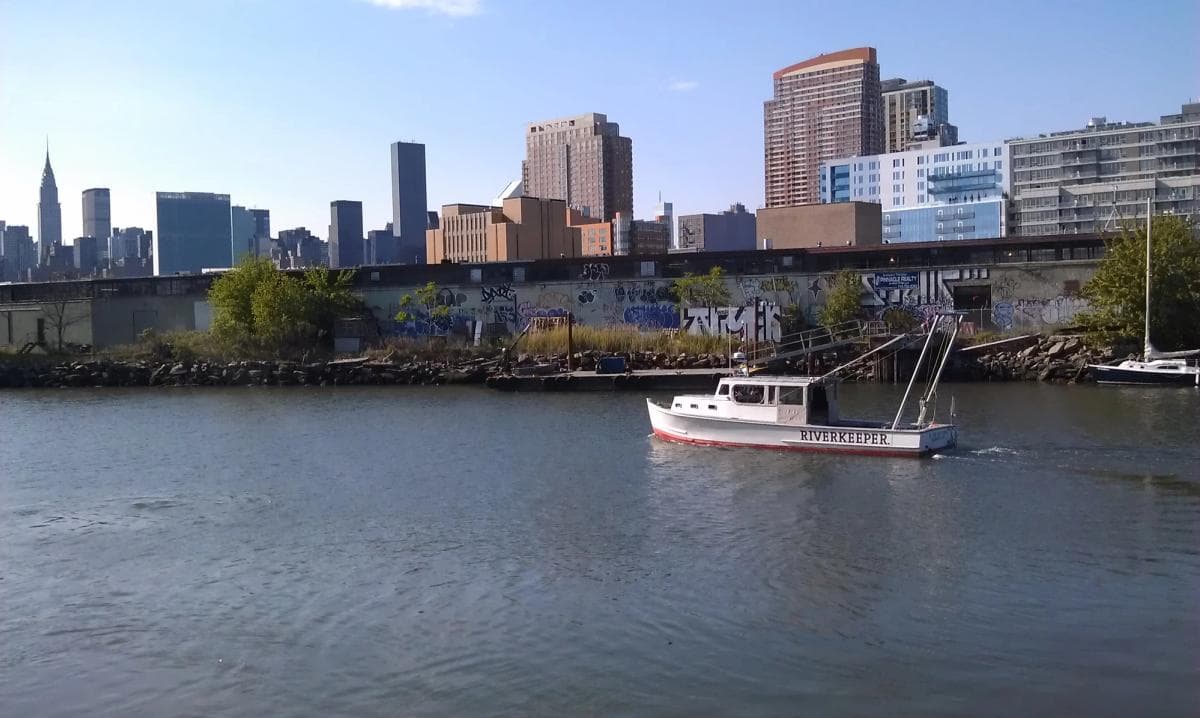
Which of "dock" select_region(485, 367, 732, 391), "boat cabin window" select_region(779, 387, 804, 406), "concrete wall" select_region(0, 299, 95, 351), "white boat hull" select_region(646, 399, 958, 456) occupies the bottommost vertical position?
"white boat hull" select_region(646, 399, 958, 456)

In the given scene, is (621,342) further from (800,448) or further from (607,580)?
(607,580)

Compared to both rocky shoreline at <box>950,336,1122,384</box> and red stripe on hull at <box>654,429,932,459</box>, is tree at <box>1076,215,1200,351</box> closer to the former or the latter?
rocky shoreline at <box>950,336,1122,384</box>

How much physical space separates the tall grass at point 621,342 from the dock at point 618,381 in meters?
5.51

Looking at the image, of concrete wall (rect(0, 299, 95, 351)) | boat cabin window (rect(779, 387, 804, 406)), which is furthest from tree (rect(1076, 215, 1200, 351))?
concrete wall (rect(0, 299, 95, 351))

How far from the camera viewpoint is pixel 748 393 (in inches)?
1551

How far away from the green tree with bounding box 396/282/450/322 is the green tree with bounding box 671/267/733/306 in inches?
638

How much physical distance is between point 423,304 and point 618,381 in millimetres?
22634

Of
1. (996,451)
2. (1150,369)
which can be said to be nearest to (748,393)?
(996,451)

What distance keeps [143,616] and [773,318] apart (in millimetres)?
56487

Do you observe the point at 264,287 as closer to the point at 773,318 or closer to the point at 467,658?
the point at 773,318

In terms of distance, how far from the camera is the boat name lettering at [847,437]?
1428 inches

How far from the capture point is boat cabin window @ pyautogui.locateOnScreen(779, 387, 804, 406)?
126ft

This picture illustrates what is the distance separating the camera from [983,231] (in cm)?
18888

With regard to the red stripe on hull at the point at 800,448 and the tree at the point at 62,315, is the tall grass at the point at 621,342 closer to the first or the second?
the red stripe on hull at the point at 800,448
